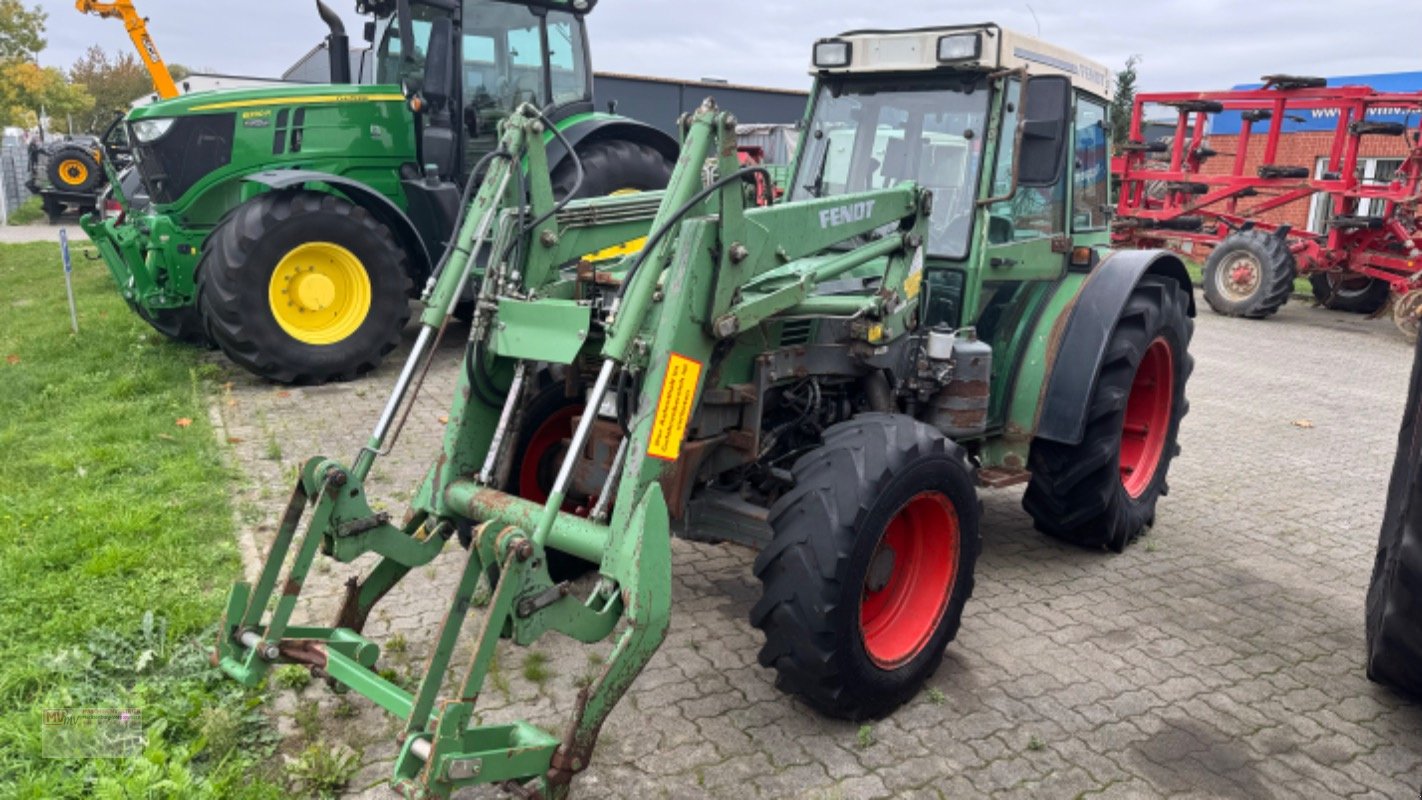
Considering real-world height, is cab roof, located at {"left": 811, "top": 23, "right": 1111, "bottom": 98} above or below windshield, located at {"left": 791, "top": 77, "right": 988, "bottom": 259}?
above

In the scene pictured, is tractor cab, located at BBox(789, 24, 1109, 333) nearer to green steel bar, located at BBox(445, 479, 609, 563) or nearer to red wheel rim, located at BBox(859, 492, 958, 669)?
red wheel rim, located at BBox(859, 492, 958, 669)

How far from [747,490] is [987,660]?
1081 millimetres

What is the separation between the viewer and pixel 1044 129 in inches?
167

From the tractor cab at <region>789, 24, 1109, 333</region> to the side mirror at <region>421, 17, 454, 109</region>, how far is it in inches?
162

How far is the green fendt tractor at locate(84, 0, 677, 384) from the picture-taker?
24.1 ft

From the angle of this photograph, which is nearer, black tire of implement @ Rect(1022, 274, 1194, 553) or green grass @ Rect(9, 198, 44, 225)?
black tire of implement @ Rect(1022, 274, 1194, 553)

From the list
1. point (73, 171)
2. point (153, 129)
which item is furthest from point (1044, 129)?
point (73, 171)

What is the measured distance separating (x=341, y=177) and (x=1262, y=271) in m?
11.0

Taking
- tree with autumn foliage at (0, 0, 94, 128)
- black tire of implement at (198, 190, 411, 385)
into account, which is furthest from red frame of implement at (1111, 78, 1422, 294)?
tree with autumn foliage at (0, 0, 94, 128)

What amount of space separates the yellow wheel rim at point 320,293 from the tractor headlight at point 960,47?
4.91 meters

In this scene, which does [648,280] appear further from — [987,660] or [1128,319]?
[1128,319]

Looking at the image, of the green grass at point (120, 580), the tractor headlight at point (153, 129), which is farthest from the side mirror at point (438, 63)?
the green grass at point (120, 580)

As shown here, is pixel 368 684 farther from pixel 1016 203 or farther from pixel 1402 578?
pixel 1016 203

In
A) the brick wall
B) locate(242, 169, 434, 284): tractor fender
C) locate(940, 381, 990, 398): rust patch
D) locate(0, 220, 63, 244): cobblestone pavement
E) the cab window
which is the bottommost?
locate(0, 220, 63, 244): cobblestone pavement
